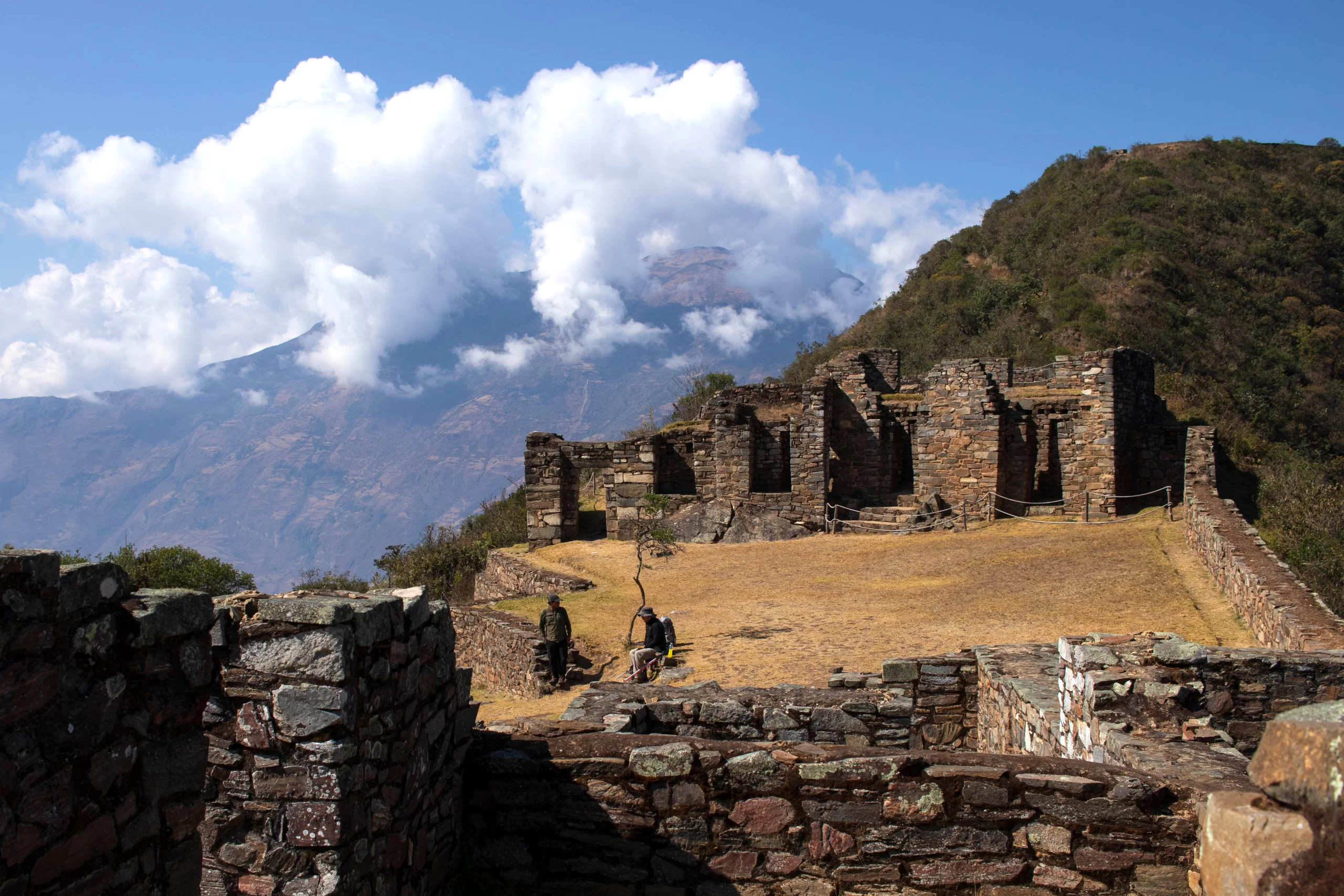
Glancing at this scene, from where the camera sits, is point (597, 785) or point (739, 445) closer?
point (597, 785)

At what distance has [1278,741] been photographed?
2.06m

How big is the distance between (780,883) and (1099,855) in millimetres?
1595

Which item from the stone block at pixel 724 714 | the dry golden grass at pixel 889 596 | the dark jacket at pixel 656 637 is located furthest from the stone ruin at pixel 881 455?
the stone block at pixel 724 714

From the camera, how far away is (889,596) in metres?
16.3

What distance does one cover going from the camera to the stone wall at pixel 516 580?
2005 centimetres

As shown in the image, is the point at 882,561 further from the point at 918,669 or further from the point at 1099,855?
the point at 1099,855

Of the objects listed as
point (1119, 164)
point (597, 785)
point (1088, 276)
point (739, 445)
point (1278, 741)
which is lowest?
point (597, 785)

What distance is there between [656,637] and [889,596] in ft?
19.0

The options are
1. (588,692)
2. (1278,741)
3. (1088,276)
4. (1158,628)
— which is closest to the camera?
(1278,741)

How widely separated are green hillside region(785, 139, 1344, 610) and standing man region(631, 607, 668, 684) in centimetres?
1195

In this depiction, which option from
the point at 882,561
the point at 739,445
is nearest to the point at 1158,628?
the point at 882,561

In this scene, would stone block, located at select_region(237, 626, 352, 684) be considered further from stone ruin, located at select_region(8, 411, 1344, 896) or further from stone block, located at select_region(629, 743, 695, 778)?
stone block, located at select_region(629, 743, 695, 778)

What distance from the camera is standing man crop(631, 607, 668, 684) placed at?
1162 centimetres

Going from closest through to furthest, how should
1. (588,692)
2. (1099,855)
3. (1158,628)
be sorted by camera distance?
(1099,855) → (588,692) → (1158,628)
